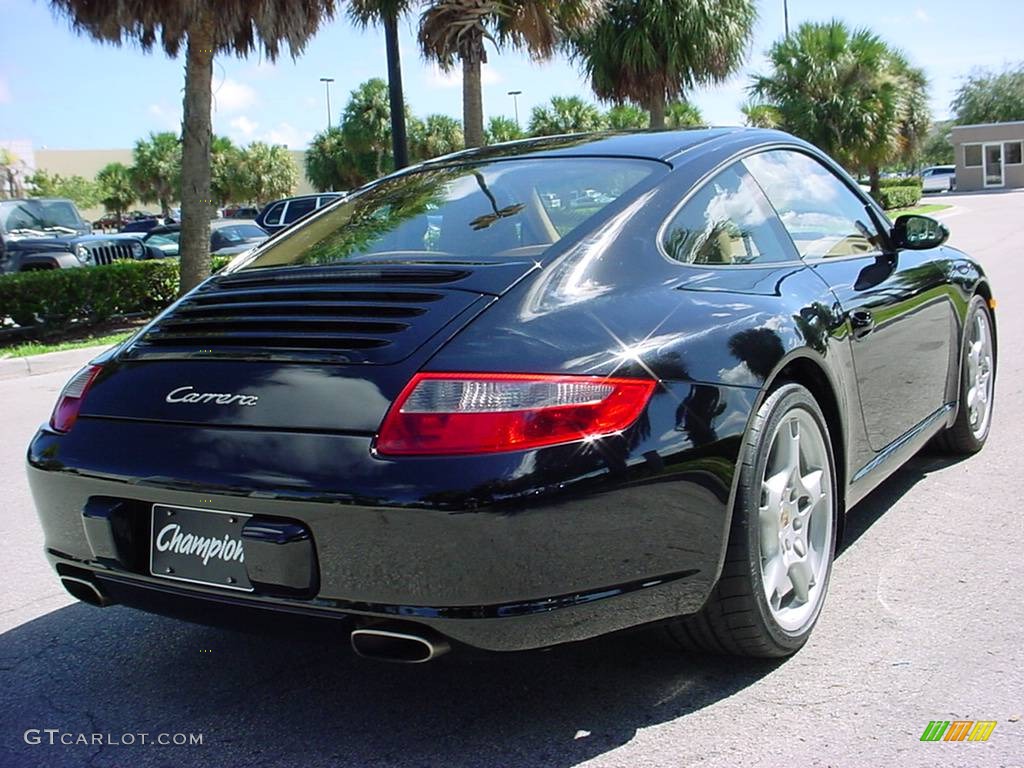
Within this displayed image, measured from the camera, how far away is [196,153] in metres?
12.9

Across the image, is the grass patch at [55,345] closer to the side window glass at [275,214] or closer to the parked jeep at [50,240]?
the parked jeep at [50,240]

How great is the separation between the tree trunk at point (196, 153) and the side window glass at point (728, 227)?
10532mm

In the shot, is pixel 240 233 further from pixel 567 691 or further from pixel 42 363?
pixel 567 691

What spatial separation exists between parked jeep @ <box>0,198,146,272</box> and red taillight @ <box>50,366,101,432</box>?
45.4ft

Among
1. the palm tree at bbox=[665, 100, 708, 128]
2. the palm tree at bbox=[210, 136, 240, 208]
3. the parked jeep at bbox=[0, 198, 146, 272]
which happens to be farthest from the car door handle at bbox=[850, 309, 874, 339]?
the palm tree at bbox=[210, 136, 240, 208]

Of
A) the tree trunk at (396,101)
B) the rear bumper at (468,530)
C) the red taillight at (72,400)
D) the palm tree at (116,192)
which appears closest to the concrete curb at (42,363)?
the tree trunk at (396,101)

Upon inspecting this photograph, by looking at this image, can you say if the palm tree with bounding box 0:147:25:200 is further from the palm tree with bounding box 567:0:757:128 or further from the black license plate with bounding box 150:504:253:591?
the black license plate with bounding box 150:504:253:591

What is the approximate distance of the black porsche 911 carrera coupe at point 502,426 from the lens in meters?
2.32

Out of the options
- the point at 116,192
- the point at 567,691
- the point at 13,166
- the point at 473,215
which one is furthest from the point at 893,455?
the point at 116,192

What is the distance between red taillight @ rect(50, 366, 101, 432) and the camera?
2842mm

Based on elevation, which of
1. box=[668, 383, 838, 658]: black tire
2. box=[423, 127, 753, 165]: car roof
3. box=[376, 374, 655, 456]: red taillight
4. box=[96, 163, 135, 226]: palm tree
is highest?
box=[96, 163, 135, 226]: palm tree

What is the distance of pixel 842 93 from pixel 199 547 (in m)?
30.7

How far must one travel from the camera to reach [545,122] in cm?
5288

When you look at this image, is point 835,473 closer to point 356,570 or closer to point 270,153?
point 356,570
